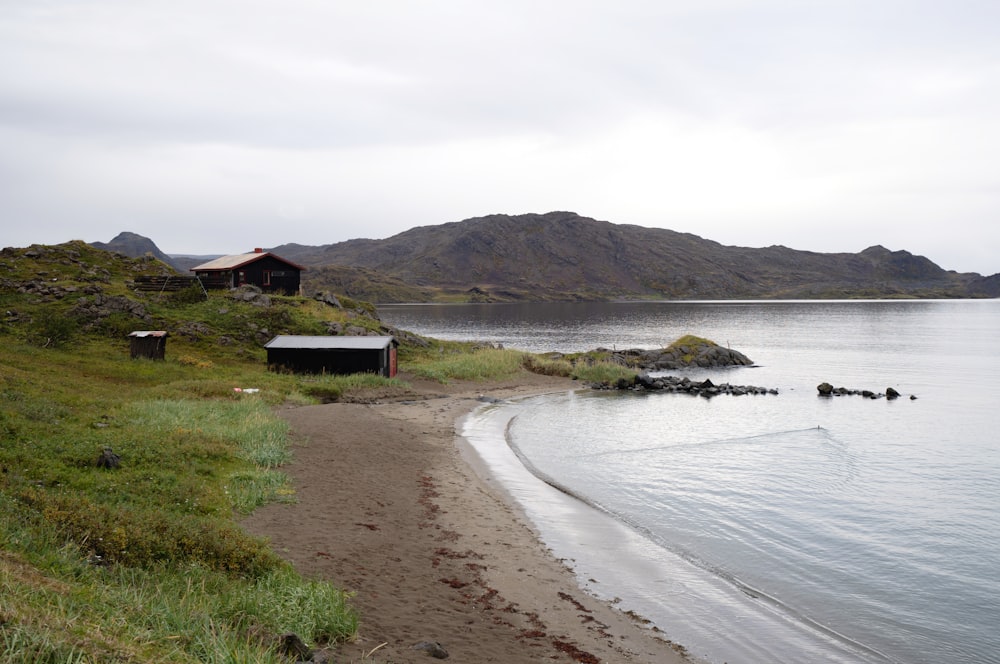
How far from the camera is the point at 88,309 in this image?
1842 inches

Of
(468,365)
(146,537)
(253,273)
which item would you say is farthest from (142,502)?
(253,273)

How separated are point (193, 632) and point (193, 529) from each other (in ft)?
16.3

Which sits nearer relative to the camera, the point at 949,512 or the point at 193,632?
the point at 193,632

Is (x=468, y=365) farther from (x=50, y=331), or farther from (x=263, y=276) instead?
(x=263, y=276)

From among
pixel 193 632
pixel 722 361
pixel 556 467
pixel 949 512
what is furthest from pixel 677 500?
pixel 722 361

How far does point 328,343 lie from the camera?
4362cm

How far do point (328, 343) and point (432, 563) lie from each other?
30864mm

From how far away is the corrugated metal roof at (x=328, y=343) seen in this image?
1699 inches

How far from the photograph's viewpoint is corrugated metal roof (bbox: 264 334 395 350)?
43.2 m

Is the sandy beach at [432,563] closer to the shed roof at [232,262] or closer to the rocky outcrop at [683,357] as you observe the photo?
the shed roof at [232,262]

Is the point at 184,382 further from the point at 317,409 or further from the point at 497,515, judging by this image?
the point at 497,515

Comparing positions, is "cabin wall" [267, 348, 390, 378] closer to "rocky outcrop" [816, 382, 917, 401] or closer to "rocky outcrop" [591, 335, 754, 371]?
"rocky outcrop" [591, 335, 754, 371]

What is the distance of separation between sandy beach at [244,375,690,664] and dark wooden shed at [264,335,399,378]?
57.8ft

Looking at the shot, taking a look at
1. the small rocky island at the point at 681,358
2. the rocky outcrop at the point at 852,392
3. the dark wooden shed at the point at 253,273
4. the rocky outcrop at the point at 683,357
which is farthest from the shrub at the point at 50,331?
the rocky outcrop at the point at 852,392
